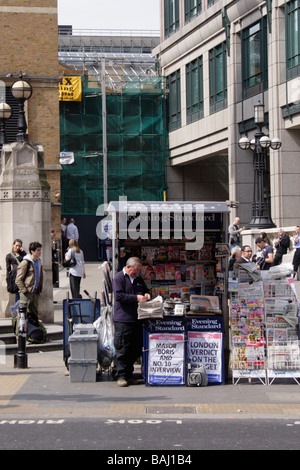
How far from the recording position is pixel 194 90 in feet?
153

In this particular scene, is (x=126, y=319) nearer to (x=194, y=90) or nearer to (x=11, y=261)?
(x=11, y=261)

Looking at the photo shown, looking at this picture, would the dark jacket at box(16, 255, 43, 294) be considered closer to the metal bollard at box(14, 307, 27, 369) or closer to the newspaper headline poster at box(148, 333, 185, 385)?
the metal bollard at box(14, 307, 27, 369)

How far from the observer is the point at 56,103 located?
127 ft

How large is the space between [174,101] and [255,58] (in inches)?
465

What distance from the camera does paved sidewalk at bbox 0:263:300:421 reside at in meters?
9.84

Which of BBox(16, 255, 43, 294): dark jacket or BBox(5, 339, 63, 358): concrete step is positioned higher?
BBox(16, 255, 43, 294): dark jacket

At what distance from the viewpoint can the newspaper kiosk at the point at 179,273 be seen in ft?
38.2

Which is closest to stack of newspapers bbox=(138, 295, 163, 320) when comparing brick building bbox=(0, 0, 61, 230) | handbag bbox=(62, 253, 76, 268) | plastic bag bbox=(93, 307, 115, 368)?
plastic bag bbox=(93, 307, 115, 368)

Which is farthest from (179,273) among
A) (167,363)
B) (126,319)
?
(167,363)

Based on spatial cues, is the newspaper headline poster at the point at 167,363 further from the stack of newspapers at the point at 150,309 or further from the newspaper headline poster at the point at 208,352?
the stack of newspapers at the point at 150,309

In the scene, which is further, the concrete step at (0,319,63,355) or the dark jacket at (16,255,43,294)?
the concrete step at (0,319,63,355)

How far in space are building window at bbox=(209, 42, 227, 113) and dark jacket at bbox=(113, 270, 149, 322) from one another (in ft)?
104

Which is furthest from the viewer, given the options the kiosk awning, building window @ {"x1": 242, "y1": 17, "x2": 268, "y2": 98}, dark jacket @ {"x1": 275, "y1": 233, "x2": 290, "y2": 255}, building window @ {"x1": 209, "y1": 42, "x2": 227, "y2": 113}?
building window @ {"x1": 209, "y1": 42, "x2": 227, "y2": 113}
